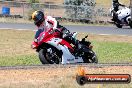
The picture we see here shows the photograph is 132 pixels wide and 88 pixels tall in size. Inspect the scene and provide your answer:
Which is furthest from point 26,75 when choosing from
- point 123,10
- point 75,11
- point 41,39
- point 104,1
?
point 104,1

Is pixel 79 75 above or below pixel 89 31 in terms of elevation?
above

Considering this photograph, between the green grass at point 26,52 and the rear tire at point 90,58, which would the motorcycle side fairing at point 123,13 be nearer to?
the green grass at point 26,52

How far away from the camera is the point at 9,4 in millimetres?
46625

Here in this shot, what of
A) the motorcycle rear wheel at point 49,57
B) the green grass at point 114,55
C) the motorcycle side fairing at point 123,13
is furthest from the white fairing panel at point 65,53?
the motorcycle side fairing at point 123,13

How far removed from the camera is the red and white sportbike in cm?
1429

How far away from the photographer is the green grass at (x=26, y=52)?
16.5 metres

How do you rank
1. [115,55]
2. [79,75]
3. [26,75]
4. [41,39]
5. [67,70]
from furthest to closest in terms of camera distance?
[115,55] → [41,39] → [67,70] → [26,75] → [79,75]

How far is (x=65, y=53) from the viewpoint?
14719mm

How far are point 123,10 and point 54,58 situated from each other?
63.9 ft

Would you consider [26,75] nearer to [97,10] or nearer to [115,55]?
[115,55]

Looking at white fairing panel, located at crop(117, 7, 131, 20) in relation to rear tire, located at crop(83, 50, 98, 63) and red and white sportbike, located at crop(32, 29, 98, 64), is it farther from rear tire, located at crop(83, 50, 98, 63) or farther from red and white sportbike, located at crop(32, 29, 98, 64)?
rear tire, located at crop(83, 50, 98, 63)

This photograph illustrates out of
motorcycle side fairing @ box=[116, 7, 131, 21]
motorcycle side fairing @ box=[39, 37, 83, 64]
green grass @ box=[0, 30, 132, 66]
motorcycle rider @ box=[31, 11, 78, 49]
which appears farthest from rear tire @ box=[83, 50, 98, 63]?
motorcycle side fairing @ box=[116, 7, 131, 21]

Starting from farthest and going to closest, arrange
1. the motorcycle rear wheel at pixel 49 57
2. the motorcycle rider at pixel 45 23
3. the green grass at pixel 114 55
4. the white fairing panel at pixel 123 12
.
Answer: the white fairing panel at pixel 123 12 → the green grass at pixel 114 55 → the motorcycle rear wheel at pixel 49 57 → the motorcycle rider at pixel 45 23

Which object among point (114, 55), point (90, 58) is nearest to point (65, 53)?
point (90, 58)
